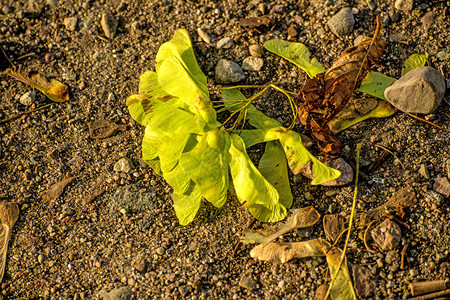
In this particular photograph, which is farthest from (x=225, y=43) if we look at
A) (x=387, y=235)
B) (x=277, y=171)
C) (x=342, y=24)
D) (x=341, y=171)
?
(x=387, y=235)

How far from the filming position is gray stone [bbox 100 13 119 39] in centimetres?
190

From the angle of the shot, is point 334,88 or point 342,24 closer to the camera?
point 334,88

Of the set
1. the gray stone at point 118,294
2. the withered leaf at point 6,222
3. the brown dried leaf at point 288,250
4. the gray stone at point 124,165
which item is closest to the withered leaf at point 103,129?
→ the gray stone at point 124,165

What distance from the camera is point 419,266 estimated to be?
147 centimetres

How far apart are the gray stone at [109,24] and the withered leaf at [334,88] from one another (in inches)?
36.1

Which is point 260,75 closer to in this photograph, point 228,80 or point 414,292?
point 228,80

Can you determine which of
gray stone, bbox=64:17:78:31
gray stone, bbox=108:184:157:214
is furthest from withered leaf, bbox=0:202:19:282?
gray stone, bbox=64:17:78:31

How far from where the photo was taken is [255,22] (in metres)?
1.84

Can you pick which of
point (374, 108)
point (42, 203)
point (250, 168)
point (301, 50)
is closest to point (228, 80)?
point (301, 50)

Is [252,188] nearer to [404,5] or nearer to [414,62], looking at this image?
[414,62]

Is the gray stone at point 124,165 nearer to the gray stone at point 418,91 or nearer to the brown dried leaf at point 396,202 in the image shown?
the brown dried leaf at point 396,202

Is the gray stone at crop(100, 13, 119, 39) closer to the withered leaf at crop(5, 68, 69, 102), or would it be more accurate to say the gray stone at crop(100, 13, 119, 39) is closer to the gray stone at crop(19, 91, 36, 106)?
the withered leaf at crop(5, 68, 69, 102)

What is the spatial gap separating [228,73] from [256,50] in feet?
0.55

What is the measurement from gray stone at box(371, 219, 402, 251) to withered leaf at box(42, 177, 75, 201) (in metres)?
1.21
